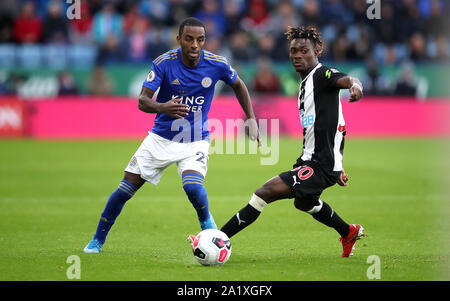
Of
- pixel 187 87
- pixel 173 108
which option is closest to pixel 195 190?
pixel 173 108

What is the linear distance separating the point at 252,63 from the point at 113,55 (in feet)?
14.4

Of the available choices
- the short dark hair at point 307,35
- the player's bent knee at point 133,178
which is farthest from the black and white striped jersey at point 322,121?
the player's bent knee at point 133,178

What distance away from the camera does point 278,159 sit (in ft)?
56.4

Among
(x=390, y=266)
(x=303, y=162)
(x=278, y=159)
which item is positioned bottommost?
(x=278, y=159)

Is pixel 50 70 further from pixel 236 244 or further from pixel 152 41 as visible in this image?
pixel 236 244

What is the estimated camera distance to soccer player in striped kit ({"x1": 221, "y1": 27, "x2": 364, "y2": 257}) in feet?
23.3

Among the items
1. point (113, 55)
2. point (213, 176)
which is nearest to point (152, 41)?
point (113, 55)

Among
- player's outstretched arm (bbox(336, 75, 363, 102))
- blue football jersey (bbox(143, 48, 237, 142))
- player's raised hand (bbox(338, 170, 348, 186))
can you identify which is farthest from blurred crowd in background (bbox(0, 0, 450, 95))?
player's outstretched arm (bbox(336, 75, 363, 102))

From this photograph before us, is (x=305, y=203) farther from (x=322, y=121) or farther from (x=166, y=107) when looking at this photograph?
(x=166, y=107)

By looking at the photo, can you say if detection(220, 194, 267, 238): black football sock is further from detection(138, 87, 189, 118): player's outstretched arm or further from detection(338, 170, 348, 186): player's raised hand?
detection(138, 87, 189, 118): player's outstretched arm

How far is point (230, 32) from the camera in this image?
24.3 meters
